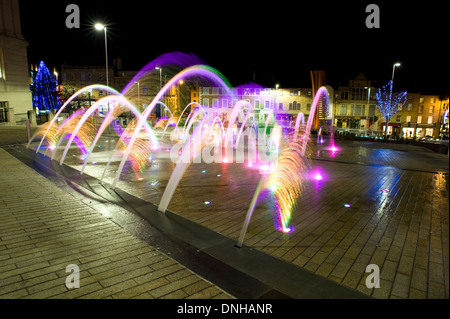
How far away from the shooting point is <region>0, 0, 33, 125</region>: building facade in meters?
31.1

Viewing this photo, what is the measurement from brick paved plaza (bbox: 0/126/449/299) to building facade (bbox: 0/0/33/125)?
87.9 ft

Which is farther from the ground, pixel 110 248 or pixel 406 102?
pixel 406 102

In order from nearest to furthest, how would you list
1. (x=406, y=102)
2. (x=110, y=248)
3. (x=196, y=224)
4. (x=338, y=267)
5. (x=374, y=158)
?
(x=338, y=267) → (x=110, y=248) → (x=196, y=224) → (x=374, y=158) → (x=406, y=102)

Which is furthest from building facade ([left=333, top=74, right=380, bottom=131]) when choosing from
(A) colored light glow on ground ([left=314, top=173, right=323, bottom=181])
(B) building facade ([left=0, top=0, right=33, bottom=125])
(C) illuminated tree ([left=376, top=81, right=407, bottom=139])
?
(B) building facade ([left=0, top=0, right=33, bottom=125])

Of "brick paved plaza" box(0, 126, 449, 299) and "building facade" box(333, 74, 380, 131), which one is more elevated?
"building facade" box(333, 74, 380, 131)

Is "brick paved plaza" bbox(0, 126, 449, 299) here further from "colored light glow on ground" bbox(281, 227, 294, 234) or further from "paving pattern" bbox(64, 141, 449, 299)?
"colored light glow on ground" bbox(281, 227, 294, 234)

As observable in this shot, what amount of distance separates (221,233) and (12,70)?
3851cm

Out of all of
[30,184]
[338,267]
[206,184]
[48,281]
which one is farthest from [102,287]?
[30,184]

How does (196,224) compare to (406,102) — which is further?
(406,102)

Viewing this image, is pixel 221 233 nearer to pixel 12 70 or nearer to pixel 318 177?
pixel 318 177

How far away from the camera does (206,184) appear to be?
9992 millimetres
